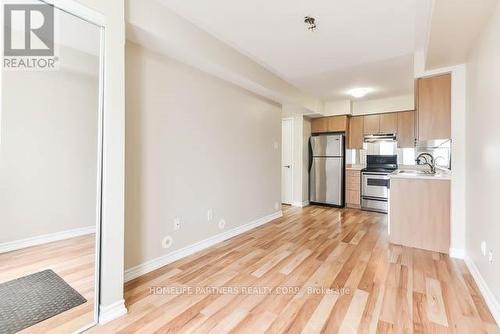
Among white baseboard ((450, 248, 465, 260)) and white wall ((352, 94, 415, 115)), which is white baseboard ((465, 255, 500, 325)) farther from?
white wall ((352, 94, 415, 115))

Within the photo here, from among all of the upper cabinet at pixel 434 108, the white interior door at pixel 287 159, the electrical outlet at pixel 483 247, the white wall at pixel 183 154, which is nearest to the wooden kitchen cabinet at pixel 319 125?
the white interior door at pixel 287 159

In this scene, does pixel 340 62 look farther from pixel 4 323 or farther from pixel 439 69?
pixel 4 323

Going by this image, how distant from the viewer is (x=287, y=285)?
2090 millimetres

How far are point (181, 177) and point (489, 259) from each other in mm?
2850

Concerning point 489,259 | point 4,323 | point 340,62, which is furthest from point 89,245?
point 340,62

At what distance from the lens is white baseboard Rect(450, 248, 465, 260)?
269 cm

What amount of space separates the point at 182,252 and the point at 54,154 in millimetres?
1599

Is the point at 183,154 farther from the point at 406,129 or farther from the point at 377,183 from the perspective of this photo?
the point at 406,129

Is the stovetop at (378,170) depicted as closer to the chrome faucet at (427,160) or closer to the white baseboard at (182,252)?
the chrome faucet at (427,160)

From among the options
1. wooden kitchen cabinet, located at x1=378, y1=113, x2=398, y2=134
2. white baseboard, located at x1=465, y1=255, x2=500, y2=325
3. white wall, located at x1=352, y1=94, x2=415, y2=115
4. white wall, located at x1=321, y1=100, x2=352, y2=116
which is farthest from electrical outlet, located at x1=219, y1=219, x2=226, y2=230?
white wall, located at x1=352, y1=94, x2=415, y2=115

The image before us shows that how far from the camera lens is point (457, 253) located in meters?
2.71

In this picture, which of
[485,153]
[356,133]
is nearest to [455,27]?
[485,153]

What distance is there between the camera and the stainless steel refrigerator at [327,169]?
212 inches

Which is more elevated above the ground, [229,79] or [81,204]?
[229,79]
